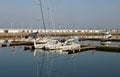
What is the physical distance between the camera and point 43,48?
5172 cm

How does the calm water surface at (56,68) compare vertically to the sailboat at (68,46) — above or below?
below

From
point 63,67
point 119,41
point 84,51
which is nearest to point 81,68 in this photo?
point 63,67

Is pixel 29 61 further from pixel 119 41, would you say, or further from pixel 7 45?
pixel 119 41

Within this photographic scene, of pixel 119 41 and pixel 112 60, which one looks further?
pixel 119 41

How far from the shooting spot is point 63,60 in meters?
39.9

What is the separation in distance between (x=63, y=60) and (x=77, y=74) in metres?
10.1

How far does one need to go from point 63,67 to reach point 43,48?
17.8 meters

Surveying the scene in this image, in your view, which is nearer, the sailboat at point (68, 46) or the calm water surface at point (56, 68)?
the calm water surface at point (56, 68)

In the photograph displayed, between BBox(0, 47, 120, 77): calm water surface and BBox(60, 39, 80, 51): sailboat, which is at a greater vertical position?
BBox(60, 39, 80, 51): sailboat

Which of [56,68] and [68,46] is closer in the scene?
[56,68]

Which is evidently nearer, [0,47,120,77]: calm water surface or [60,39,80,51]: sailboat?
[0,47,120,77]: calm water surface

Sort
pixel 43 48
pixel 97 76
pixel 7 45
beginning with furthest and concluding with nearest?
1. pixel 7 45
2. pixel 43 48
3. pixel 97 76

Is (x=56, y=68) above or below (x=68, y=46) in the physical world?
below

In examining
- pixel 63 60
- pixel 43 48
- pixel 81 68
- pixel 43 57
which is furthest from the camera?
pixel 43 48
